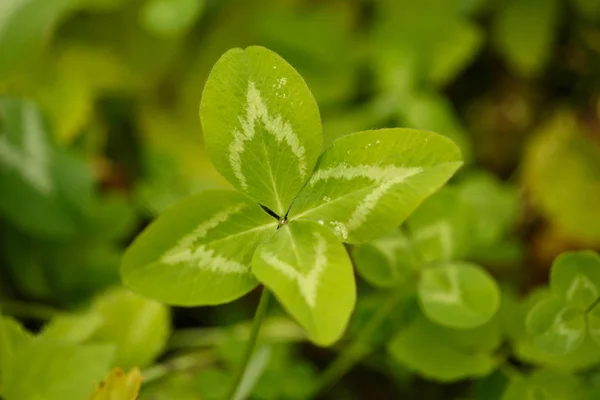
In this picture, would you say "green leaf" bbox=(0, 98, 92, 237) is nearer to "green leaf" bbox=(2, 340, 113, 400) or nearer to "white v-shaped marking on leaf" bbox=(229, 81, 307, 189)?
"green leaf" bbox=(2, 340, 113, 400)

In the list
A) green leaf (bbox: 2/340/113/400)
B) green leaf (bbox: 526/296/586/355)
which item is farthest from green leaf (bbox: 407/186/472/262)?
green leaf (bbox: 2/340/113/400)

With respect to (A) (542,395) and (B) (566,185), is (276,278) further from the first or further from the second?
(B) (566,185)

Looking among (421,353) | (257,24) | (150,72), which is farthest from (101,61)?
(421,353)

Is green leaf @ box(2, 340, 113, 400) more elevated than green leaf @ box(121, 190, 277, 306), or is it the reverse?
green leaf @ box(121, 190, 277, 306)

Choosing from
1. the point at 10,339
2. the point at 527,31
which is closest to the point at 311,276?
the point at 10,339

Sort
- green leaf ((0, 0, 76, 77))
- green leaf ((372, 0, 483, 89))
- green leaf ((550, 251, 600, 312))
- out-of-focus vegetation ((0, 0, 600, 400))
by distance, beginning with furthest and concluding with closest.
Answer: green leaf ((372, 0, 483, 89)) → green leaf ((0, 0, 76, 77)) → out-of-focus vegetation ((0, 0, 600, 400)) → green leaf ((550, 251, 600, 312))

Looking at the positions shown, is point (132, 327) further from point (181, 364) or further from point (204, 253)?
point (204, 253)
